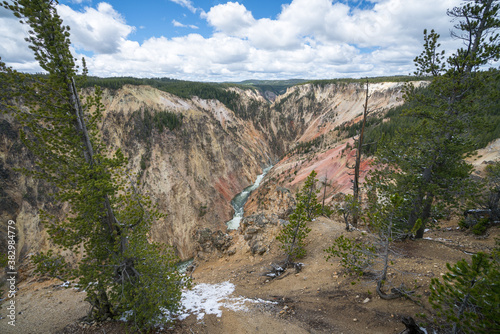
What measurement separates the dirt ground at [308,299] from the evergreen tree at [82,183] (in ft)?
5.53

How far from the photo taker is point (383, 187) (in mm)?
11094

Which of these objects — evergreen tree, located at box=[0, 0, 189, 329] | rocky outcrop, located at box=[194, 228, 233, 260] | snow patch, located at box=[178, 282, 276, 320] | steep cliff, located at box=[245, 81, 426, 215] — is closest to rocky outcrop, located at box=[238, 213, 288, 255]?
rocky outcrop, located at box=[194, 228, 233, 260]

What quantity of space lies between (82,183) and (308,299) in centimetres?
920

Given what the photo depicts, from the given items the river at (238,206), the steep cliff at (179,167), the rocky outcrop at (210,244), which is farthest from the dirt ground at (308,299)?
the river at (238,206)

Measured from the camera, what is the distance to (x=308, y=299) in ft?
30.1

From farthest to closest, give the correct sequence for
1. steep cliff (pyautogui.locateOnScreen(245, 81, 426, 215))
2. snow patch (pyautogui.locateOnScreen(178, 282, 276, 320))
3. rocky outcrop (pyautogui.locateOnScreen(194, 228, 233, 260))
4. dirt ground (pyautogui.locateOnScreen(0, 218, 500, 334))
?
steep cliff (pyautogui.locateOnScreen(245, 81, 426, 215)) < rocky outcrop (pyautogui.locateOnScreen(194, 228, 233, 260)) < snow patch (pyautogui.locateOnScreen(178, 282, 276, 320)) < dirt ground (pyautogui.locateOnScreen(0, 218, 500, 334))

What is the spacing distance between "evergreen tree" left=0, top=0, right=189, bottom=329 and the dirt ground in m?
1.69

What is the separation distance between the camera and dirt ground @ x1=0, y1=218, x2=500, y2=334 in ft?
23.6

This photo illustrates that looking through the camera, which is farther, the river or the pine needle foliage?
the river

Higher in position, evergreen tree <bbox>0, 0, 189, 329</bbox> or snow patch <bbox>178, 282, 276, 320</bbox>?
evergreen tree <bbox>0, 0, 189, 329</bbox>

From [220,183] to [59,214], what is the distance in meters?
25.8

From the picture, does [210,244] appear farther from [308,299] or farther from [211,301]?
[308,299]

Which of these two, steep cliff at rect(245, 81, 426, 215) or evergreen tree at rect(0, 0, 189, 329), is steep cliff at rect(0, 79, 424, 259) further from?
evergreen tree at rect(0, 0, 189, 329)

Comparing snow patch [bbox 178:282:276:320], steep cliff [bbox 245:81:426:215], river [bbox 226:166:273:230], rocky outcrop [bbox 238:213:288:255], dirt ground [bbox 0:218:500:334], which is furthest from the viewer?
river [bbox 226:166:273:230]
